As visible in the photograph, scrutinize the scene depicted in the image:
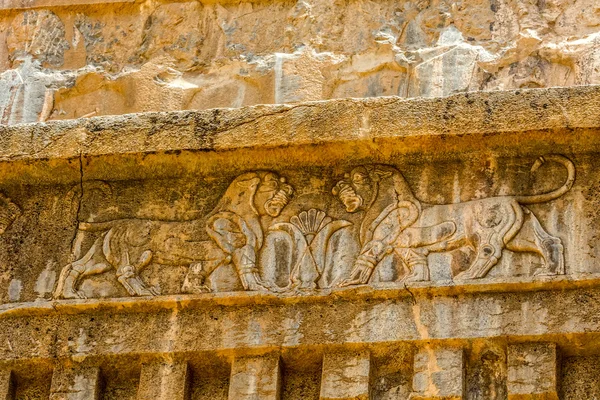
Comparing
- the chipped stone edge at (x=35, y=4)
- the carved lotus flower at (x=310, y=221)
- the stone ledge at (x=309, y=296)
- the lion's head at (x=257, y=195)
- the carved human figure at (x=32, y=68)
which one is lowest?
the stone ledge at (x=309, y=296)

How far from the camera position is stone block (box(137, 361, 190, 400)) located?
809cm

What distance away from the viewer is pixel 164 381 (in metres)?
8.12

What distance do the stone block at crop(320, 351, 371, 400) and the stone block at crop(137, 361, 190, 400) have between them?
66 cm

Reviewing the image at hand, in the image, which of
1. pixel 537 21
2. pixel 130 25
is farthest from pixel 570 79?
pixel 130 25

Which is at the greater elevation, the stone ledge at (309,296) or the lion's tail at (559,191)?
the lion's tail at (559,191)

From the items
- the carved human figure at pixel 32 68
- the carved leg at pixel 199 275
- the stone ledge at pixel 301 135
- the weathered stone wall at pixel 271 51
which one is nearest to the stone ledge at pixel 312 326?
the carved leg at pixel 199 275

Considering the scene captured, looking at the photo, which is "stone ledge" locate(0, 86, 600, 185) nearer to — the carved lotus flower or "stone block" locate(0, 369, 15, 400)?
the carved lotus flower

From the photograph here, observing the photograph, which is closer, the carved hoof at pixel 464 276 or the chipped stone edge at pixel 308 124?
the carved hoof at pixel 464 276

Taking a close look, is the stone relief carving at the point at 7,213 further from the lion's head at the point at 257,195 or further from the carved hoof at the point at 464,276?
the carved hoof at the point at 464,276

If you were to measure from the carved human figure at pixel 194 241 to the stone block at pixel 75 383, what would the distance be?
390 mm

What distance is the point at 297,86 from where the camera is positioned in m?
9.22

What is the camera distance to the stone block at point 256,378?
7.98m

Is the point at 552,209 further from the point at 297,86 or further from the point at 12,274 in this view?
the point at 12,274

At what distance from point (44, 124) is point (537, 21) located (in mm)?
2613
